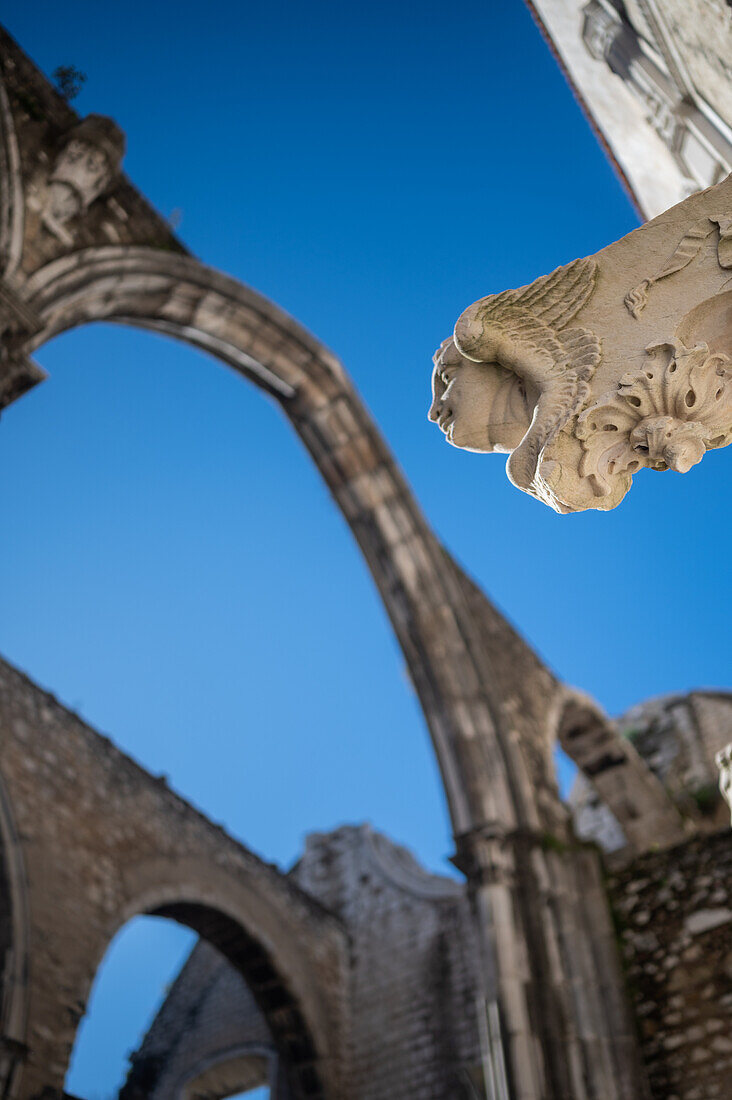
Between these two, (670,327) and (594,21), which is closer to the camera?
(670,327)

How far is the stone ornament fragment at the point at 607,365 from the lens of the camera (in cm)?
170

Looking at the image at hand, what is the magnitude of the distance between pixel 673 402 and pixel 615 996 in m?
5.28

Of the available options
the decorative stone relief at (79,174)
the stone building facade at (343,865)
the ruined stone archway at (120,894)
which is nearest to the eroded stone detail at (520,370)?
the stone building facade at (343,865)

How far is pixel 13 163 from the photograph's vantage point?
17.3 feet

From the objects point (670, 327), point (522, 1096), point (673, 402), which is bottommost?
point (522, 1096)

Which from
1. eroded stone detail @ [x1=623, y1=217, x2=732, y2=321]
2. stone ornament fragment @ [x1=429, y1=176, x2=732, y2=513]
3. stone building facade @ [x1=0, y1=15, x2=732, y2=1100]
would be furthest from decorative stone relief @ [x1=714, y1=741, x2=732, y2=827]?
stone building facade @ [x1=0, y1=15, x2=732, y2=1100]

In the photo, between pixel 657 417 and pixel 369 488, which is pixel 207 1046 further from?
pixel 657 417

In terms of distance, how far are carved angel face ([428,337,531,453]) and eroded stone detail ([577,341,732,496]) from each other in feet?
0.67

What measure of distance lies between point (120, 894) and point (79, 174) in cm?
600

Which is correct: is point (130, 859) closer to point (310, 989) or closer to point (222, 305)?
point (310, 989)

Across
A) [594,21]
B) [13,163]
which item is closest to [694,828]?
[594,21]

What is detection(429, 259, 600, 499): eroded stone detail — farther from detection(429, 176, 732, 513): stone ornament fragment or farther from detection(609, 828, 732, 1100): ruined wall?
detection(609, 828, 732, 1100): ruined wall

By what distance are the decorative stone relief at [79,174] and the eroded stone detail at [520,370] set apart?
169 inches

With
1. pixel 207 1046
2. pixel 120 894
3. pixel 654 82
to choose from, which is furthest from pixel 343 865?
pixel 654 82
